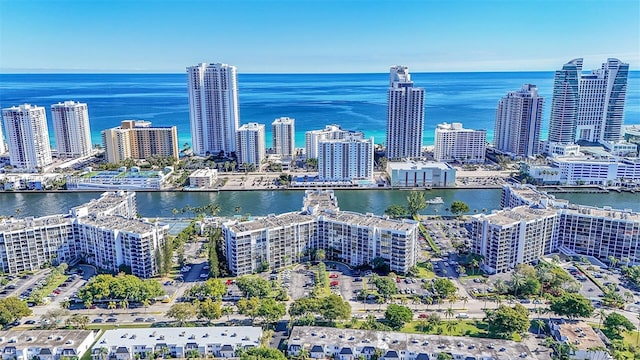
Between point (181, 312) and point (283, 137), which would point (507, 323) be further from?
point (283, 137)

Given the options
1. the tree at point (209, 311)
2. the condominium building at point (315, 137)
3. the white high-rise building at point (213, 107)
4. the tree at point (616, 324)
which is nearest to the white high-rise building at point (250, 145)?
the condominium building at point (315, 137)

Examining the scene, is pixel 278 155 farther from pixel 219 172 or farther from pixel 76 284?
pixel 76 284

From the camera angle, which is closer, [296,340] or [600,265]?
[296,340]

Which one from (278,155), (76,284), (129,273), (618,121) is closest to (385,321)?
(129,273)

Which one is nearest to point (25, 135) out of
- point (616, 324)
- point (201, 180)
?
point (201, 180)

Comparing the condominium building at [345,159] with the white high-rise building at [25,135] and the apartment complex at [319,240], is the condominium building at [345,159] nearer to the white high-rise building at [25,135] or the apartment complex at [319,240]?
the apartment complex at [319,240]

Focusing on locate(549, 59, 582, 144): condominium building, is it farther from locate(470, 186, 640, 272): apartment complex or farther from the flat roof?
the flat roof

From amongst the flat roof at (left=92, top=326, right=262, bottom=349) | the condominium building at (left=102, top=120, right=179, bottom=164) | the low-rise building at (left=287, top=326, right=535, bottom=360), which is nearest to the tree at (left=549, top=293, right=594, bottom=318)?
the low-rise building at (left=287, top=326, right=535, bottom=360)
